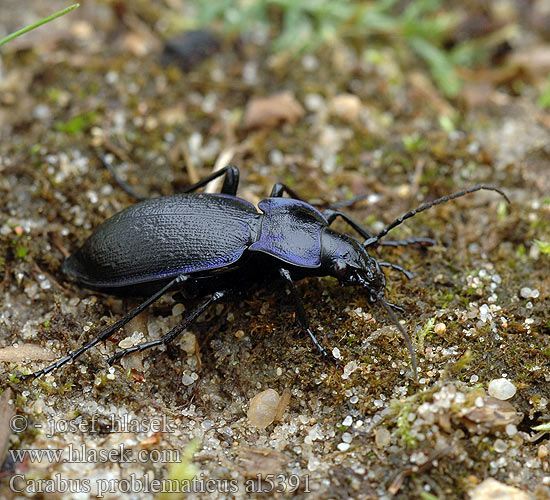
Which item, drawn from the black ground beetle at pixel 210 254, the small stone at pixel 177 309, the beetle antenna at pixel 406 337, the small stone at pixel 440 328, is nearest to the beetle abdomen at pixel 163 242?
the black ground beetle at pixel 210 254

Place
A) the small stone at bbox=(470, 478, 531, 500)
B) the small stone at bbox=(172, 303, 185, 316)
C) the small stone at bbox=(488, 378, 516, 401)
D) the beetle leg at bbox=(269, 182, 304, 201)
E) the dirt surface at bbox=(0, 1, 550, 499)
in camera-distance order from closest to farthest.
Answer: the small stone at bbox=(470, 478, 531, 500) → the dirt surface at bbox=(0, 1, 550, 499) → the small stone at bbox=(488, 378, 516, 401) → the small stone at bbox=(172, 303, 185, 316) → the beetle leg at bbox=(269, 182, 304, 201)

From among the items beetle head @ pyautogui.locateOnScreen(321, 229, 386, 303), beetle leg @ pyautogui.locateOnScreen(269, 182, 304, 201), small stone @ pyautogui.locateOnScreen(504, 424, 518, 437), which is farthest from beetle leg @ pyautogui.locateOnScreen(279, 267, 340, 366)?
small stone @ pyautogui.locateOnScreen(504, 424, 518, 437)

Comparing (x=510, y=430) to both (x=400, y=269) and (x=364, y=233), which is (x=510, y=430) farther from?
(x=364, y=233)

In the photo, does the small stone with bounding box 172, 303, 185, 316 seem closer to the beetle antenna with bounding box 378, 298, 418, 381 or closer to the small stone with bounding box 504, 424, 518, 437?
the beetle antenna with bounding box 378, 298, 418, 381

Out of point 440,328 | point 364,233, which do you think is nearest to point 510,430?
point 440,328

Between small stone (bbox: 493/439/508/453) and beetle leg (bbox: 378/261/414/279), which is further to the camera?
beetle leg (bbox: 378/261/414/279)

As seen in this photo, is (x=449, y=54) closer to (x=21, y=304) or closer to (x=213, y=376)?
(x=213, y=376)

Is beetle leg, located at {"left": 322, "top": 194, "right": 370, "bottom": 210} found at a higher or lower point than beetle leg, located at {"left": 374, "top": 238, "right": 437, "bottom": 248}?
lower
